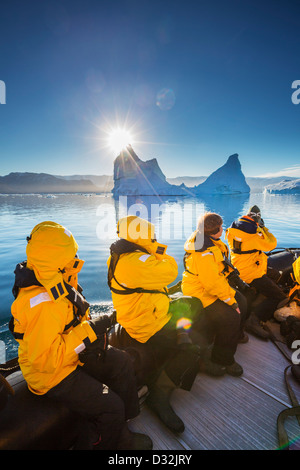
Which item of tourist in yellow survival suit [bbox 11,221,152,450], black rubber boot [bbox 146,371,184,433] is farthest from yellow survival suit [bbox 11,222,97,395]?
black rubber boot [bbox 146,371,184,433]

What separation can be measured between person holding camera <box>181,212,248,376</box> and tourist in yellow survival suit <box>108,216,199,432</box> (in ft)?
1.62

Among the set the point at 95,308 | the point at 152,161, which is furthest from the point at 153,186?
the point at 95,308

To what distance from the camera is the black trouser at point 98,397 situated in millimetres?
1470

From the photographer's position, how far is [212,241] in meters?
2.40

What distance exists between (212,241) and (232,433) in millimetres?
1738

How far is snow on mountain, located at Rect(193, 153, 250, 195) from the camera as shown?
199 feet

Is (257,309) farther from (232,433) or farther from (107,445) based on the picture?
(107,445)

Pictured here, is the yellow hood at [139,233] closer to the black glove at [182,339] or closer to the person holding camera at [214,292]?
the person holding camera at [214,292]

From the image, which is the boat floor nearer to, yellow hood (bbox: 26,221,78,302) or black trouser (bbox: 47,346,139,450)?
black trouser (bbox: 47,346,139,450)

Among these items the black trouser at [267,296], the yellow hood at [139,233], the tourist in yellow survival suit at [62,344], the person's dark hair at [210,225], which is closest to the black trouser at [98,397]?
the tourist in yellow survival suit at [62,344]

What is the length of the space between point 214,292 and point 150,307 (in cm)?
79

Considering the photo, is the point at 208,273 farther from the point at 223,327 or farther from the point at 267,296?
the point at 267,296

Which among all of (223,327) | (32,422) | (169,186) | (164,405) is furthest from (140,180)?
(32,422)

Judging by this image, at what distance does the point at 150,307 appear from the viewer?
1.97 m
